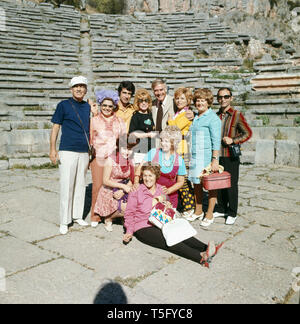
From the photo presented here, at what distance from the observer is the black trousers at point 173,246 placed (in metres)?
2.76

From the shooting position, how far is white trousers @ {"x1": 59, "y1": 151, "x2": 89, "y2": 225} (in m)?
3.42

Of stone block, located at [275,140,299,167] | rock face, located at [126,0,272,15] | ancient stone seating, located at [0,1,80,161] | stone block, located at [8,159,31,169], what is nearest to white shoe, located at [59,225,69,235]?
stone block, located at [8,159,31,169]

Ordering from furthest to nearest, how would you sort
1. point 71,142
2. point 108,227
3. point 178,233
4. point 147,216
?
point 108,227
point 71,142
point 147,216
point 178,233

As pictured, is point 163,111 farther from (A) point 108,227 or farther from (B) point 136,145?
(A) point 108,227

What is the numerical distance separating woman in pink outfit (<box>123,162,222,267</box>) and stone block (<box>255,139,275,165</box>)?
209 inches

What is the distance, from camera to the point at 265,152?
7777 mm

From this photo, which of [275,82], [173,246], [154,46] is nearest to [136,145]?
[173,246]

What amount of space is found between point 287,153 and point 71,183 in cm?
589

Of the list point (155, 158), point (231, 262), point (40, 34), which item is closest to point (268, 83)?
point (155, 158)

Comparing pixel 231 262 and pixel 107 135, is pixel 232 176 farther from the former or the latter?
pixel 107 135

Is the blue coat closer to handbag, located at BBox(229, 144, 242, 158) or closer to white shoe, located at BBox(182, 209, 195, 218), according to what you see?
handbag, located at BBox(229, 144, 242, 158)

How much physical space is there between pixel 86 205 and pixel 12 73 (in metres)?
8.45

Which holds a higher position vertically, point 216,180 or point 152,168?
point 152,168

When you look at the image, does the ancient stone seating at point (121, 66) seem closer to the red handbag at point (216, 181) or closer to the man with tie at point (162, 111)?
the man with tie at point (162, 111)
